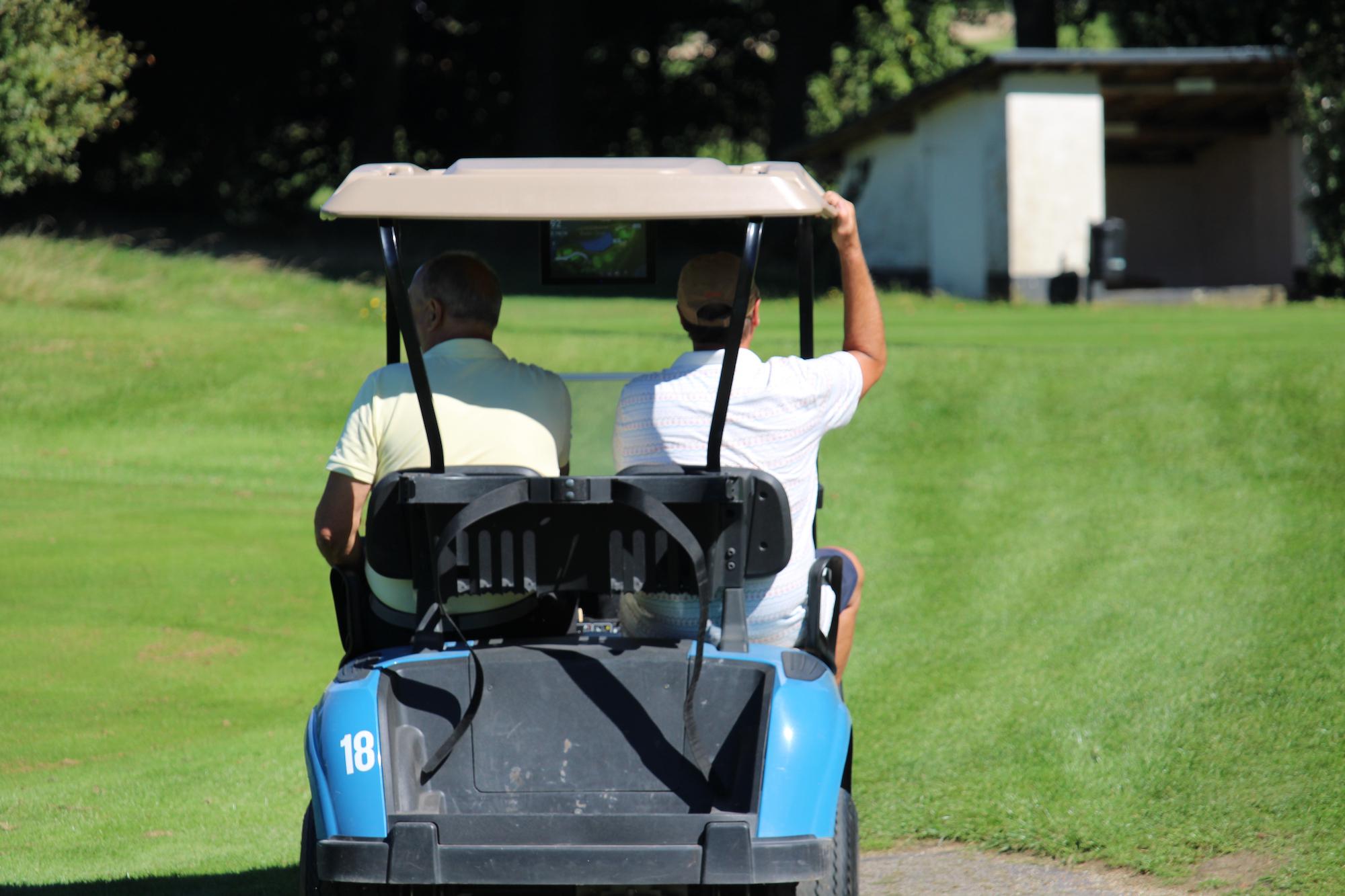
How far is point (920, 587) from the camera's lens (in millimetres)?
8000

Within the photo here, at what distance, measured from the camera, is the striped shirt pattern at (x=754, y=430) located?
3479 mm

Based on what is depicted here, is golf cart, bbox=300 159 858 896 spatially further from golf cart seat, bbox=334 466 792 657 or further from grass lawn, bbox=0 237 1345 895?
grass lawn, bbox=0 237 1345 895

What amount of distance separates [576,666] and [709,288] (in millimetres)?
923

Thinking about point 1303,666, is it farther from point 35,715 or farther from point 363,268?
point 363,268

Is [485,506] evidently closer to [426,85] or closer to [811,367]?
[811,367]

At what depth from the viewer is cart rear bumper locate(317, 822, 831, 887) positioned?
2.88m

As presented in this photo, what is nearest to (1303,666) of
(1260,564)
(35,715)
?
(1260,564)

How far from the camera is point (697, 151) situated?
132ft

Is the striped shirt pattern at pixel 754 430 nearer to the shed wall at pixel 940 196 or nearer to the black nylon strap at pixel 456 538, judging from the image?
the black nylon strap at pixel 456 538

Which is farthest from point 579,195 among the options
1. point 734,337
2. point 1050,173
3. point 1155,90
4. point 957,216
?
point 1155,90

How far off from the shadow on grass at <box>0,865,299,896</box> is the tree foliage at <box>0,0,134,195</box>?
11481 millimetres

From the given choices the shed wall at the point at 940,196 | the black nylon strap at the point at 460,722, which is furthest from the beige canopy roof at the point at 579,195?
the shed wall at the point at 940,196

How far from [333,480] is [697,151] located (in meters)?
37.5

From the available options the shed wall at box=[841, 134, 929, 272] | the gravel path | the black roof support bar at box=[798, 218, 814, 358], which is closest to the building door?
the shed wall at box=[841, 134, 929, 272]
